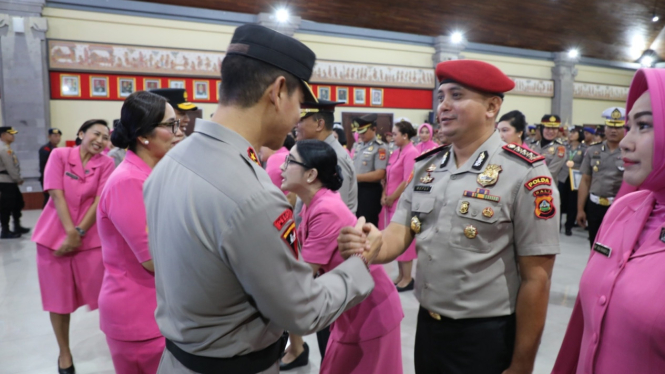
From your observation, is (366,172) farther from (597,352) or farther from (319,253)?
(597,352)

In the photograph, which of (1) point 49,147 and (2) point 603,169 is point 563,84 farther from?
(1) point 49,147

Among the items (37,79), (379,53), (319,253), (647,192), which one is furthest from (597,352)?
(379,53)

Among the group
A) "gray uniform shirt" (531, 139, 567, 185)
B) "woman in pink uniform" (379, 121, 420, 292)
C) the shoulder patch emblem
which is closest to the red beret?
the shoulder patch emblem

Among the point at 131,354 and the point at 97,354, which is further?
the point at 97,354

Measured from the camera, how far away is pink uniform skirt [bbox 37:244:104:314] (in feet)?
9.05

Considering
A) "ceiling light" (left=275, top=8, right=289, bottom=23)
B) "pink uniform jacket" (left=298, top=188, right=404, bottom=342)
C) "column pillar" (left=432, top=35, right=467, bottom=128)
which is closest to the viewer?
"pink uniform jacket" (left=298, top=188, right=404, bottom=342)

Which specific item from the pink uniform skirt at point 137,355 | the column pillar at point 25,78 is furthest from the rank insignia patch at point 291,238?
the column pillar at point 25,78

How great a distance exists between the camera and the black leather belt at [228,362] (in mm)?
1066

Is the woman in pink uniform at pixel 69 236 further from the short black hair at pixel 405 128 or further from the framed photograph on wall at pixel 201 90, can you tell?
the framed photograph on wall at pixel 201 90

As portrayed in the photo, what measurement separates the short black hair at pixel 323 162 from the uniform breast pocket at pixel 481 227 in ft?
2.36

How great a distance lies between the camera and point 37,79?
8.84 meters

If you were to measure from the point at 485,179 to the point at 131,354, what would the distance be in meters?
1.58

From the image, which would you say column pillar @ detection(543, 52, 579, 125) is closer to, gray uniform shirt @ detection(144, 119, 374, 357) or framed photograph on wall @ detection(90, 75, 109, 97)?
framed photograph on wall @ detection(90, 75, 109, 97)

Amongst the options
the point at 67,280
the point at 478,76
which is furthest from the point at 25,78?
the point at 478,76
